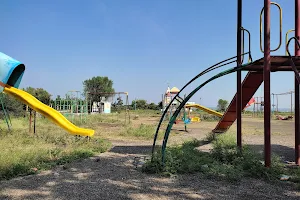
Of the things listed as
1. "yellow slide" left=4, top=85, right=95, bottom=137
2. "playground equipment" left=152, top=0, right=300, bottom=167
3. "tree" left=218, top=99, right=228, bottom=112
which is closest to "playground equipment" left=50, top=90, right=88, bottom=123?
"yellow slide" left=4, top=85, right=95, bottom=137

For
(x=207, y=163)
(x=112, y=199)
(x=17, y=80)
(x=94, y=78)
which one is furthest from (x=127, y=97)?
(x=94, y=78)

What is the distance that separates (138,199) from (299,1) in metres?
5.86

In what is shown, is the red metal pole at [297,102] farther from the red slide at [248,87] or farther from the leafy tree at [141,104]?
the leafy tree at [141,104]

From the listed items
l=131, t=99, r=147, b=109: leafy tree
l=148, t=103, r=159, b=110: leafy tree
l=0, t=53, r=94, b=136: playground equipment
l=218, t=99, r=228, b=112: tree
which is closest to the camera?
l=0, t=53, r=94, b=136: playground equipment

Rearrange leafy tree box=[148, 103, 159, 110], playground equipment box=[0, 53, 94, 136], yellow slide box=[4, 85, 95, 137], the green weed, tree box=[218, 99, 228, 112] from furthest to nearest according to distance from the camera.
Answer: leafy tree box=[148, 103, 159, 110] < tree box=[218, 99, 228, 112] < playground equipment box=[0, 53, 94, 136] < yellow slide box=[4, 85, 95, 137] < the green weed

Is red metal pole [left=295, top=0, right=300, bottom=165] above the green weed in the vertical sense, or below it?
above

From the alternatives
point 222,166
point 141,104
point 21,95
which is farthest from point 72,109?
point 141,104

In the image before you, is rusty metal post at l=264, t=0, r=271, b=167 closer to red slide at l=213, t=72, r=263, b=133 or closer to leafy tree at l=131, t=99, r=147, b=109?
red slide at l=213, t=72, r=263, b=133

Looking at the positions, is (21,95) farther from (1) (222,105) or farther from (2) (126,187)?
(1) (222,105)

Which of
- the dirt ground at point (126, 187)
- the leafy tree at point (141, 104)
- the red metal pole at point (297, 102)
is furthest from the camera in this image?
the leafy tree at point (141, 104)

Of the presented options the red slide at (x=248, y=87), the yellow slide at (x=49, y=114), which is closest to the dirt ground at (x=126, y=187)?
the red slide at (x=248, y=87)

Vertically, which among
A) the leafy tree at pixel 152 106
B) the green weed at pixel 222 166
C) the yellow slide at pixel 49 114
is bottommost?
the green weed at pixel 222 166

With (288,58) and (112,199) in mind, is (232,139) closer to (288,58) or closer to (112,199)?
(288,58)

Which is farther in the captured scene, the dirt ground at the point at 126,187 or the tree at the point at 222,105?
the tree at the point at 222,105
